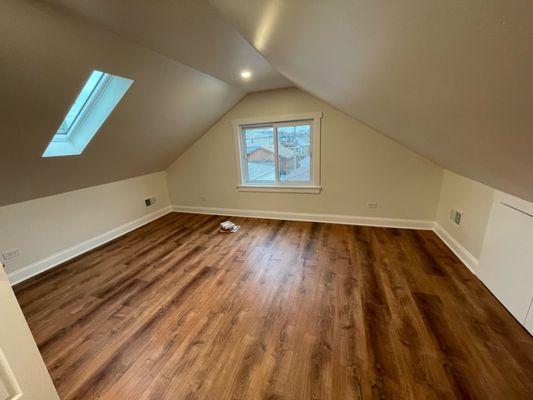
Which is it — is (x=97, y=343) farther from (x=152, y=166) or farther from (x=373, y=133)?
(x=373, y=133)

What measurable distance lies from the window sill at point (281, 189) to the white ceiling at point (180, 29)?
1.84m

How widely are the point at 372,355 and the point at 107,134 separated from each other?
10.5 feet

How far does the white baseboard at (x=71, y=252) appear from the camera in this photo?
8.13 feet

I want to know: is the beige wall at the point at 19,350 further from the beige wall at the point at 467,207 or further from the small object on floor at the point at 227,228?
the beige wall at the point at 467,207

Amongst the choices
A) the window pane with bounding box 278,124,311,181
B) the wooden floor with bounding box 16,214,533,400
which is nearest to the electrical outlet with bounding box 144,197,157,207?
the wooden floor with bounding box 16,214,533,400

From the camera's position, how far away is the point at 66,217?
289cm

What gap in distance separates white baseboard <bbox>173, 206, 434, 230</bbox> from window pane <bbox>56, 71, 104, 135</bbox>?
2.43 meters

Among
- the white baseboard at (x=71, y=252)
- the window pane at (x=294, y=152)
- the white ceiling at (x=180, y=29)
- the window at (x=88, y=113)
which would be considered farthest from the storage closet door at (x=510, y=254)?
the white baseboard at (x=71, y=252)

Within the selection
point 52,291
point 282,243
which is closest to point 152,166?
point 52,291

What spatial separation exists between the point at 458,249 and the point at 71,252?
468cm

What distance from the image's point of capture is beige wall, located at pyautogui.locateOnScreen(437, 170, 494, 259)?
2209mm

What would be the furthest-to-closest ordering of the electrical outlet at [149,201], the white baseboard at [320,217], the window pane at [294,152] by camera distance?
1. the electrical outlet at [149,201]
2. the window pane at [294,152]
3. the white baseboard at [320,217]

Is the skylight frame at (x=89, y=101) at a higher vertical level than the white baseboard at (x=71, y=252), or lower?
higher

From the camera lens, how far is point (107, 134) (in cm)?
255
